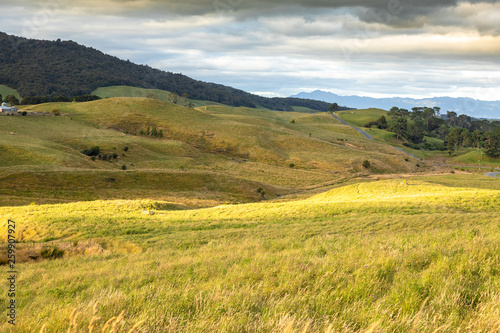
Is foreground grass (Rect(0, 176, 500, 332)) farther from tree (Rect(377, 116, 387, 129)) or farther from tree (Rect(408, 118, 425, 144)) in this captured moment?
tree (Rect(377, 116, 387, 129))

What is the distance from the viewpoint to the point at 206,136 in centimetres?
10031

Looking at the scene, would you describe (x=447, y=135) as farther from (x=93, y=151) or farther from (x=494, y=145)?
(x=93, y=151)

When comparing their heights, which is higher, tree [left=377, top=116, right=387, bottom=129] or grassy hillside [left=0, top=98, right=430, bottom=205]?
tree [left=377, top=116, right=387, bottom=129]

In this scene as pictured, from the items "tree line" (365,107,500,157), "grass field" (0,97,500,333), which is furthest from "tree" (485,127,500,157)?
"grass field" (0,97,500,333)

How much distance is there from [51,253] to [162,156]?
199ft

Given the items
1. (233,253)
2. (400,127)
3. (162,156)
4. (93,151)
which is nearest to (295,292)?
(233,253)

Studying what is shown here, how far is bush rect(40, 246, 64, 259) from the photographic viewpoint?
1606 cm

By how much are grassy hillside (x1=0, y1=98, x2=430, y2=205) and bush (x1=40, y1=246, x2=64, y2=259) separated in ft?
70.0

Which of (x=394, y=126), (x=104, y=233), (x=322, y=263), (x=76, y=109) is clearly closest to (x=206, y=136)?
(x=76, y=109)

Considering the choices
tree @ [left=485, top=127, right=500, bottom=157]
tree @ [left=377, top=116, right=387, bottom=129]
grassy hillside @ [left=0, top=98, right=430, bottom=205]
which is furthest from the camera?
tree @ [left=377, top=116, right=387, bottom=129]

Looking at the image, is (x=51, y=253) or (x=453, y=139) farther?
(x=453, y=139)

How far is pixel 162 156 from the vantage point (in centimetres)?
7562

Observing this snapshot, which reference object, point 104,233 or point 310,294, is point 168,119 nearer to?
point 104,233

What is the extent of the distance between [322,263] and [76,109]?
12288cm
